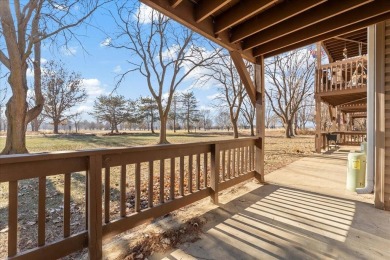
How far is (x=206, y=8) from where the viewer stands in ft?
8.91

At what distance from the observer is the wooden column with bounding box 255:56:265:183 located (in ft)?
14.2

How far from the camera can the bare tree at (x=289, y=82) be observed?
21.8 meters

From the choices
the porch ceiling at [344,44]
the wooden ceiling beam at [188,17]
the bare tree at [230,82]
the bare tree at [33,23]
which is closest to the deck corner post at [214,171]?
the wooden ceiling beam at [188,17]

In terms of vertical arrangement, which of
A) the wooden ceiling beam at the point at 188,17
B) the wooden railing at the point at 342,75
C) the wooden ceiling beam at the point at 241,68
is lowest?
the wooden ceiling beam at the point at 241,68

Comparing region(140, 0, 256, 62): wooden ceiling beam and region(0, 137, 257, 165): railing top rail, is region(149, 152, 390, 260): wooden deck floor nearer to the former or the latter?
region(0, 137, 257, 165): railing top rail

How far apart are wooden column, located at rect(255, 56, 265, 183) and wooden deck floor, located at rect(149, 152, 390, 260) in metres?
0.46

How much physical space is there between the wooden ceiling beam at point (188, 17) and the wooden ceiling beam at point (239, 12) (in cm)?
12

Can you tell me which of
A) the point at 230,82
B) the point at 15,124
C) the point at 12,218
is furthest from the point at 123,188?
the point at 230,82

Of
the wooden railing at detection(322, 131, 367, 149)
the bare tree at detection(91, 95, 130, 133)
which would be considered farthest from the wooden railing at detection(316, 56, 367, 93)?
the bare tree at detection(91, 95, 130, 133)

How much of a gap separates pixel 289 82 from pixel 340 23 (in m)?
21.3

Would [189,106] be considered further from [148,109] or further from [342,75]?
[342,75]

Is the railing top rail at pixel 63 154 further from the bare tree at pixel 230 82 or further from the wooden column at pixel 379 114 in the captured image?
the bare tree at pixel 230 82

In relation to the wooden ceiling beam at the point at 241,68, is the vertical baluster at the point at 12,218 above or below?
below

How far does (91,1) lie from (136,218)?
4.86 meters
